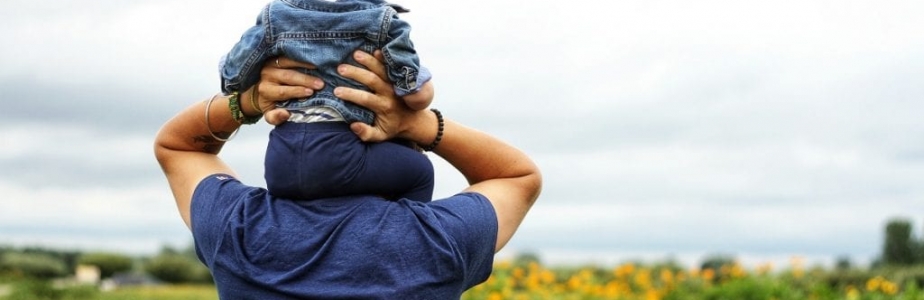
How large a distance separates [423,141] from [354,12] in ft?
1.28

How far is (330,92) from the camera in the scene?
2307mm

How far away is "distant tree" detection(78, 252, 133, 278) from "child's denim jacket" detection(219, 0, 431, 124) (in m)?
16.5

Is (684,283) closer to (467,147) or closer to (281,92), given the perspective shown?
(467,147)

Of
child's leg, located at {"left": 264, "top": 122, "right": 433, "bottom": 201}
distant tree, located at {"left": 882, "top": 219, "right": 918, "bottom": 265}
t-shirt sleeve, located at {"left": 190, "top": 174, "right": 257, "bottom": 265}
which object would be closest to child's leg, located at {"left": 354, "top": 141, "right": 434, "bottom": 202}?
child's leg, located at {"left": 264, "top": 122, "right": 433, "bottom": 201}

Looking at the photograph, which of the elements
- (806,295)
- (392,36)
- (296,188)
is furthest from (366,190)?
(806,295)

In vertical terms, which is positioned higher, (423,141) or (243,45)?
(243,45)

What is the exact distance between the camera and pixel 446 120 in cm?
259

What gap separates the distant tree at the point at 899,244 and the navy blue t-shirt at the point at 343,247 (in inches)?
549

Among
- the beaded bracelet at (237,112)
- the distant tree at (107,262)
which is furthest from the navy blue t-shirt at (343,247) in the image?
the distant tree at (107,262)

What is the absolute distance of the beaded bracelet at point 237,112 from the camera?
8.38 feet

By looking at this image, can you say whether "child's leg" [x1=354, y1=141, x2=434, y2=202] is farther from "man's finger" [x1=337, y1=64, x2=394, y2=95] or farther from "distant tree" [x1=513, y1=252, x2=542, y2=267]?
"distant tree" [x1=513, y1=252, x2=542, y2=267]

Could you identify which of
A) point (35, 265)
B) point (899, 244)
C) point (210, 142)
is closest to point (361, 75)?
point (210, 142)

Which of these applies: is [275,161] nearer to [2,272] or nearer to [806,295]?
[806,295]

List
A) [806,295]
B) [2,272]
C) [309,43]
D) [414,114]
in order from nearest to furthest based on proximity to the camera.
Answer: [309,43], [414,114], [806,295], [2,272]
